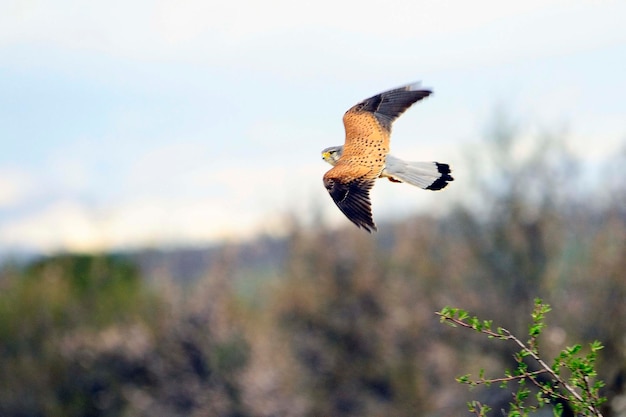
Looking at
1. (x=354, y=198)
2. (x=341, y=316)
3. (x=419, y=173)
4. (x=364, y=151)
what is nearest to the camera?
(x=354, y=198)

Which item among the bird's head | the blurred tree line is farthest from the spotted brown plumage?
the blurred tree line

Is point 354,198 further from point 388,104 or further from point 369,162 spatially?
point 388,104

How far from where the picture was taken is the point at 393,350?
84.4 ft

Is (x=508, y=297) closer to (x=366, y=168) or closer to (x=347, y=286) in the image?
(x=347, y=286)

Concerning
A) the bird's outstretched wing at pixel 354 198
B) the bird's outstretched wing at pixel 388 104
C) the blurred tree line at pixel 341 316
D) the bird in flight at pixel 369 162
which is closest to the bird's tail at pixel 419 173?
the bird in flight at pixel 369 162

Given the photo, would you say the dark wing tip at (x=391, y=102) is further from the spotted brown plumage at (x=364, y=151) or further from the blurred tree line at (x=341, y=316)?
the blurred tree line at (x=341, y=316)

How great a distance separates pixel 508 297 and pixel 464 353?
1.53 metres

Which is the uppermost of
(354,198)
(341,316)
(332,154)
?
(332,154)

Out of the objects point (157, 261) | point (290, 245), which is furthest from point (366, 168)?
point (157, 261)

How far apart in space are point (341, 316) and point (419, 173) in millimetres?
20087

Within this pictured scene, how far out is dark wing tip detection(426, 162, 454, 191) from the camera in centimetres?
584

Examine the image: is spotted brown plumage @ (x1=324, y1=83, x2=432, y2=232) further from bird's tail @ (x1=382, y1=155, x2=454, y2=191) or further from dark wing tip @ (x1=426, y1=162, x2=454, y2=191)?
dark wing tip @ (x1=426, y1=162, x2=454, y2=191)

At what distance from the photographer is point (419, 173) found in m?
6.18

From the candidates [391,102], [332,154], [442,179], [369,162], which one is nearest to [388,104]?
[391,102]
